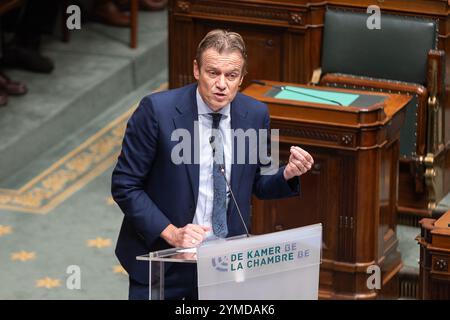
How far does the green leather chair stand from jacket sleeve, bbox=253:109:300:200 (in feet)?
8.52

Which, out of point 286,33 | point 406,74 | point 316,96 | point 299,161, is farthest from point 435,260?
point 286,33

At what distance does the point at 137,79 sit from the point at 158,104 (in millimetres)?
5017

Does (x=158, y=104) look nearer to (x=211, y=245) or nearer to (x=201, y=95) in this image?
(x=201, y=95)

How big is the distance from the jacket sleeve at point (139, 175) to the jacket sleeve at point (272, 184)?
35 cm

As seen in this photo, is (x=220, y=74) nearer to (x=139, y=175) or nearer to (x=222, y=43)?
(x=222, y=43)

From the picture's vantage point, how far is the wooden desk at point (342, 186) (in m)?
6.18

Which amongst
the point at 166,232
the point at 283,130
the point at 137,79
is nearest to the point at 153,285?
the point at 166,232

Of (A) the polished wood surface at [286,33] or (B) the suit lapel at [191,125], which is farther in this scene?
(A) the polished wood surface at [286,33]

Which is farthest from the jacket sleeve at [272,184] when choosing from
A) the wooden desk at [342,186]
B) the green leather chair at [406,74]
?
the green leather chair at [406,74]

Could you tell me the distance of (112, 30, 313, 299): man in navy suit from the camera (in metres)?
4.26

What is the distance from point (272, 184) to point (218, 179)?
19 centimetres

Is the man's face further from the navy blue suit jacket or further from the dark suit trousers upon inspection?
the dark suit trousers

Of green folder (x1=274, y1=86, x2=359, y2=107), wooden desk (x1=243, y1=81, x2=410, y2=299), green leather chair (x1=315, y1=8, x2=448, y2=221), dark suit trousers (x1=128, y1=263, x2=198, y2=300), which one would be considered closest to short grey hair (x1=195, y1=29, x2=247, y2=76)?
dark suit trousers (x1=128, y1=263, x2=198, y2=300)

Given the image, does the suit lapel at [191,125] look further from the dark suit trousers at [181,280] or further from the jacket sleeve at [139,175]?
the dark suit trousers at [181,280]
